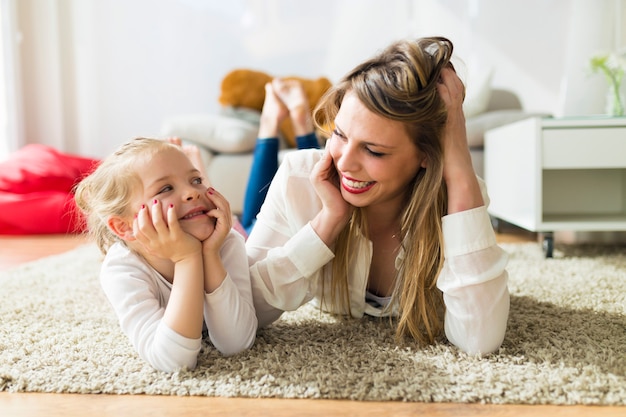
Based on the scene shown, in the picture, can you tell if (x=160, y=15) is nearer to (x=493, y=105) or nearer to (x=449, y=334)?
(x=493, y=105)

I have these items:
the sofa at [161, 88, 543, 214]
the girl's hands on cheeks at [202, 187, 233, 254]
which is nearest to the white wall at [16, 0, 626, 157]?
the sofa at [161, 88, 543, 214]

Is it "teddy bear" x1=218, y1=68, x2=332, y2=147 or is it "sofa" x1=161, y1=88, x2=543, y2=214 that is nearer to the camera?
"sofa" x1=161, y1=88, x2=543, y2=214

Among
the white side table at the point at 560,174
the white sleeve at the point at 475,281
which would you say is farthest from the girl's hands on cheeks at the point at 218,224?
the white side table at the point at 560,174

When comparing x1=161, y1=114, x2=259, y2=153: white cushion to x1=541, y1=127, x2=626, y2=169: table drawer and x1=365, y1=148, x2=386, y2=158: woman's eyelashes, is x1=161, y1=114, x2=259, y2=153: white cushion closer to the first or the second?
x1=541, y1=127, x2=626, y2=169: table drawer

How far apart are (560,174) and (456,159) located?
189cm

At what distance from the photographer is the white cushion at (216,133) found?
325 cm

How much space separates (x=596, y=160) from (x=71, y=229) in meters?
2.65

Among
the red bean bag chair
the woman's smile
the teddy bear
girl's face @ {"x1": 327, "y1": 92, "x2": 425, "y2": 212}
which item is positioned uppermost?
the teddy bear

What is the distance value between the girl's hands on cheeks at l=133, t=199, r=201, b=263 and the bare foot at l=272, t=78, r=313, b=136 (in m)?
1.07

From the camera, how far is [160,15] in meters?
4.41

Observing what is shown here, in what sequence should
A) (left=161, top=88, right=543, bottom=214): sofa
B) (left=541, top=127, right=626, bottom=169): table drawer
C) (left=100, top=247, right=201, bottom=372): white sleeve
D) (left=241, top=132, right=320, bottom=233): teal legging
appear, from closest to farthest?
1. (left=100, top=247, right=201, bottom=372): white sleeve
2. (left=241, top=132, right=320, bottom=233): teal legging
3. (left=541, top=127, right=626, bottom=169): table drawer
4. (left=161, top=88, right=543, bottom=214): sofa

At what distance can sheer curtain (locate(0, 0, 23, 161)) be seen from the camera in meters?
4.08

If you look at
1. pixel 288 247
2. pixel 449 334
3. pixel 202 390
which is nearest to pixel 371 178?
pixel 288 247

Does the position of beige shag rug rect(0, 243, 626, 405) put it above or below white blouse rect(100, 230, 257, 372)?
below
